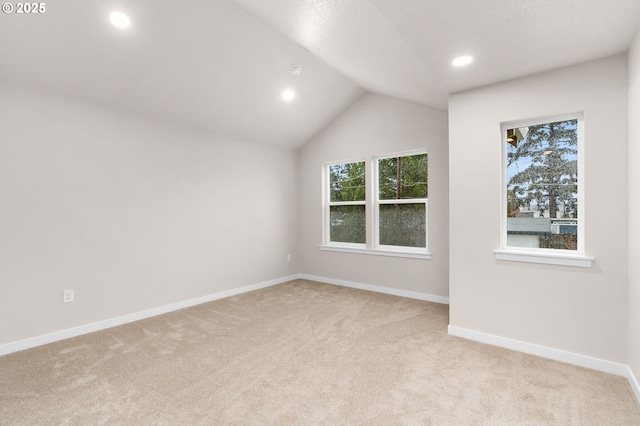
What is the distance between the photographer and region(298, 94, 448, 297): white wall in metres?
4.12

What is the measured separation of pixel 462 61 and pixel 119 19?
2.77 metres

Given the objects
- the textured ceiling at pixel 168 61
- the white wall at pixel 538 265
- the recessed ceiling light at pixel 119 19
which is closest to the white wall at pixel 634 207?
the white wall at pixel 538 265

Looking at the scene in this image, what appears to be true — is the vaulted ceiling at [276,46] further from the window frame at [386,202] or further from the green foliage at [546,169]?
the window frame at [386,202]

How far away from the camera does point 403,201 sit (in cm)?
453

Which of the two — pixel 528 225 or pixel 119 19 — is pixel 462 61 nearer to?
pixel 528 225

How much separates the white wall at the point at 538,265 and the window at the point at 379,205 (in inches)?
50.0

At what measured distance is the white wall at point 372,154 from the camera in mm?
4121

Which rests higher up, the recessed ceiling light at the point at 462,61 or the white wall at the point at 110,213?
the recessed ceiling light at the point at 462,61

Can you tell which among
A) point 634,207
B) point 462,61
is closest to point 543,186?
point 634,207

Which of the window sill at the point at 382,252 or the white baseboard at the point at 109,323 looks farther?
the window sill at the point at 382,252

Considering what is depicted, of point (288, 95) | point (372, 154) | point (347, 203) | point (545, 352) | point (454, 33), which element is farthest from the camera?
point (347, 203)

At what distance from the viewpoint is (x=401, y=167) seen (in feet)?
14.9

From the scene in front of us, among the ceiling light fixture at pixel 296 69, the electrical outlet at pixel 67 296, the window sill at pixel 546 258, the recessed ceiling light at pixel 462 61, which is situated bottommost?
the electrical outlet at pixel 67 296

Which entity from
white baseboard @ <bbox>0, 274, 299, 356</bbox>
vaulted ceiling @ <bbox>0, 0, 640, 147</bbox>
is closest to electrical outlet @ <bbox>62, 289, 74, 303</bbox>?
white baseboard @ <bbox>0, 274, 299, 356</bbox>
